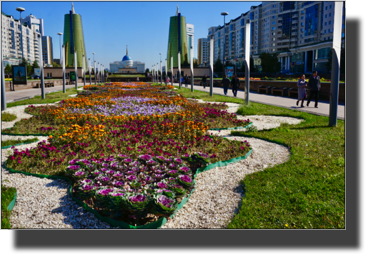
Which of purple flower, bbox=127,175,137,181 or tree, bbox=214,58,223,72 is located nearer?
purple flower, bbox=127,175,137,181

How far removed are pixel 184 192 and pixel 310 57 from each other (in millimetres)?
81219

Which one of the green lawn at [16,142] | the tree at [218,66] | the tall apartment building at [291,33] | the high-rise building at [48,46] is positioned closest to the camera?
the green lawn at [16,142]

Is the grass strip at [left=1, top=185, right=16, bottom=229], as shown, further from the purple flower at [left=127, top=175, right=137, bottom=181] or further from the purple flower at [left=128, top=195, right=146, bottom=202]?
the purple flower at [left=127, top=175, right=137, bottom=181]

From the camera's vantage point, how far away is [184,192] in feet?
12.2

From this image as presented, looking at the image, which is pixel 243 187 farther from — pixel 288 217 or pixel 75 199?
pixel 75 199

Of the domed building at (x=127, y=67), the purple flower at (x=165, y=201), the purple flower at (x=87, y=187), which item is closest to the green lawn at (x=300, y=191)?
the purple flower at (x=165, y=201)

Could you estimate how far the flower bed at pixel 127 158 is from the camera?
3.40 metres

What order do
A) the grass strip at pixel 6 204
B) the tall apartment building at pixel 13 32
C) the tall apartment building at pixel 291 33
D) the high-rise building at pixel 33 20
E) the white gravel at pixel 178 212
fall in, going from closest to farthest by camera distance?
1. the grass strip at pixel 6 204
2. the white gravel at pixel 178 212
3. the tall apartment building at pixel 13 32
4. the high-rise building at pixel 33 20
5. the tall apartment building at pixel 291 33

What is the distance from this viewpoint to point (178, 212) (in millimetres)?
3590

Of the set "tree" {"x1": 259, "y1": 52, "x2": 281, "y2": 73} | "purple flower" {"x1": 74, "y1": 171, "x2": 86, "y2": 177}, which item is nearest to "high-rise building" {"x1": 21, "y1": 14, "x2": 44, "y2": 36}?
"purple flower" {"x1": 74, "y1": 171, "x2": 86, "y2": 177}

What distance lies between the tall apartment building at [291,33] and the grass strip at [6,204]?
67547 millimetres

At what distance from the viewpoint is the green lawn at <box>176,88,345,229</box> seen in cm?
323

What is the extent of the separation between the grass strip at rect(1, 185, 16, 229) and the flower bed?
74 cm

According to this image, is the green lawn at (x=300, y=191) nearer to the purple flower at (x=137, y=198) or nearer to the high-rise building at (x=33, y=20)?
the purple flower at (x=137, y=198)
